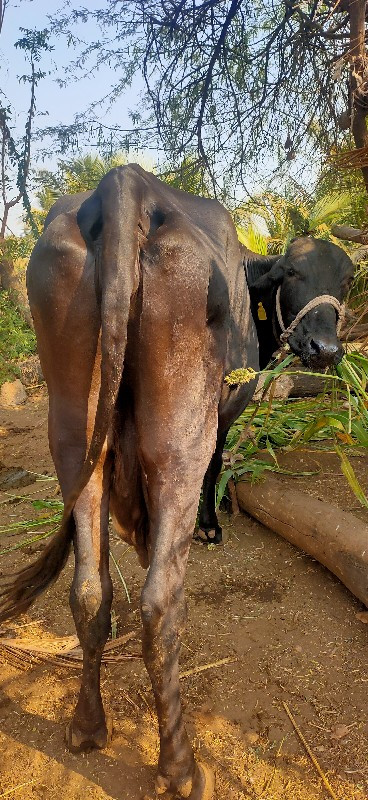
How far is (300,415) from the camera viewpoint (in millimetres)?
5402

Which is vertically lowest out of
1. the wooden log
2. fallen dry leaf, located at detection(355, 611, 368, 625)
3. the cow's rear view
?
fallen dry leaf, located at detection(355, 611, 368, 625)

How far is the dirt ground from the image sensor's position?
2.25 meters

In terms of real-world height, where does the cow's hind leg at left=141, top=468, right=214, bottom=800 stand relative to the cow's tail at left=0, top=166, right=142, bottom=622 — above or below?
below

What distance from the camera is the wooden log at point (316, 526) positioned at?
325 cm

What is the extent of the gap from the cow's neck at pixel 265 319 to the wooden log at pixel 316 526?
94 centimetres

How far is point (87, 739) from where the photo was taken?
92.2 inches

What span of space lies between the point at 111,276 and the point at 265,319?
2.27 metres

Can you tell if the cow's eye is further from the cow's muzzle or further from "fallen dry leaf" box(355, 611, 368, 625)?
"fallen dry leaf" box(355, 611, 368, 625)

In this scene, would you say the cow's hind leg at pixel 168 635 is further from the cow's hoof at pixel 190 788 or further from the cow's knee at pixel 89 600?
the cow's knee at pixel 89 600

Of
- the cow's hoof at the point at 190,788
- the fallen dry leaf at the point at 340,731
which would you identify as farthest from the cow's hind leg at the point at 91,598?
the fallen dry leaf at the point at 340,731

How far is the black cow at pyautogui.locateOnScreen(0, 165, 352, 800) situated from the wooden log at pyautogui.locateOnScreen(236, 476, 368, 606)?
134cm

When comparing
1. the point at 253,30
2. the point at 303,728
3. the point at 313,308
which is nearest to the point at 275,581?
the point at 303,728

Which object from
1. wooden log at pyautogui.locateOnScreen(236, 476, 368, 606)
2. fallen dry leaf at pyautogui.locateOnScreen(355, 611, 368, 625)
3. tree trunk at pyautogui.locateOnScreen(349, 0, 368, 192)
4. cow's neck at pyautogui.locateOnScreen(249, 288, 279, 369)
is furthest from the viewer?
tree trunk at pyautogui.locateOnScreen(349, 0, 368, 192)

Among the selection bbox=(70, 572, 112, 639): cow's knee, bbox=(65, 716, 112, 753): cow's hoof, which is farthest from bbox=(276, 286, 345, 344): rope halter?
bbox=(65, 716, 112, 753): cow's hoof
